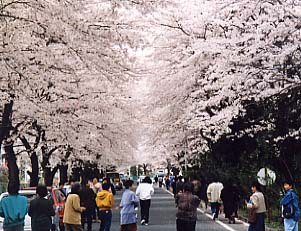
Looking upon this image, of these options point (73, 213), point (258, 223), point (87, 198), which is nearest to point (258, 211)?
point (258, 223)

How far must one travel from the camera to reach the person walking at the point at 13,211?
1236 centimetres

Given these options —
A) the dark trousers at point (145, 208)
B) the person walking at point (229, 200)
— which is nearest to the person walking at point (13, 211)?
the dark trousers at point (145, 208)

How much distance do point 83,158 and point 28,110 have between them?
18.6m

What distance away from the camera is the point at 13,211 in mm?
12375

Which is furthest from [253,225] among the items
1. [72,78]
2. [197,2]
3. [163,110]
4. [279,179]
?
[163,110]

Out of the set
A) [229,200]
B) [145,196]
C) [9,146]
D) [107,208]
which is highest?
[9,146]

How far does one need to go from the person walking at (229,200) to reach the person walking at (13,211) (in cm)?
1423

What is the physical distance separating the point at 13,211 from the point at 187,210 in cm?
383

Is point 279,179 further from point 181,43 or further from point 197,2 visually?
point 181,43

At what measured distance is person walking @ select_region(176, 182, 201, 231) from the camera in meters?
14.4

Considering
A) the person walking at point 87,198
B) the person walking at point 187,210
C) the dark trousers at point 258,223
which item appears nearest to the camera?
the person walking at point 187,210

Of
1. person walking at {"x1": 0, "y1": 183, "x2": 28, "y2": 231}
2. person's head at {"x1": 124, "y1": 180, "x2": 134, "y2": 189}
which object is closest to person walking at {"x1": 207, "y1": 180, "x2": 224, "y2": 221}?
person's head at {"x1": 124, "y1": 180, "x2": 134, "y2": 189}

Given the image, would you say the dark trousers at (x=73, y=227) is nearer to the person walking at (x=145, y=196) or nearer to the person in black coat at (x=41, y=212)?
the person in black coat at (x=41, y=212)

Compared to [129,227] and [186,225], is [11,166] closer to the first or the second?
[129,227]
